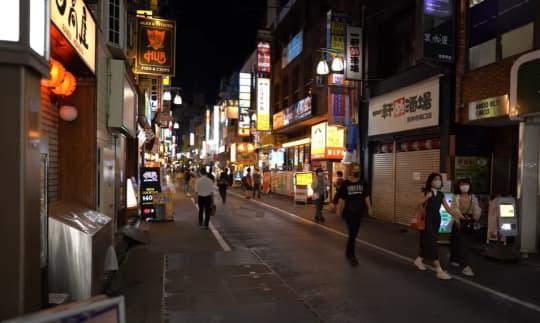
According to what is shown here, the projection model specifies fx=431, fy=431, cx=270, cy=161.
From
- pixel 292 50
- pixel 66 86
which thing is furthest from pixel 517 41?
pixel 292 50

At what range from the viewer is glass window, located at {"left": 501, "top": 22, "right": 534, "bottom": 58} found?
10.9 m

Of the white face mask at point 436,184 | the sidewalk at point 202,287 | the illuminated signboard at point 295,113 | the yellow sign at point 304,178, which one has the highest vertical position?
the illuminated signboard at point 295,113

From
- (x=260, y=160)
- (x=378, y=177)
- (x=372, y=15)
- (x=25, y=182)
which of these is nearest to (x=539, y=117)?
(x=378, y=177)

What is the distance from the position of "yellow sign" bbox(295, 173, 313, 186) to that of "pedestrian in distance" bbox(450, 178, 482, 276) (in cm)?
1324

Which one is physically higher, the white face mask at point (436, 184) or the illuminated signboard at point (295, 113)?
the illuminated signboard at point (295, 113)

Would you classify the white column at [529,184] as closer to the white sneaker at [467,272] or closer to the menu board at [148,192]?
the white sneaker at [467,272]

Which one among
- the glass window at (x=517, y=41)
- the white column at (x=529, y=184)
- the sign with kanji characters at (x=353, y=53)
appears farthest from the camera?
the sign with kanji characters at (x=353, y=53)

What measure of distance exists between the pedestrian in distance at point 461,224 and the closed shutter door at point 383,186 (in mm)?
6672

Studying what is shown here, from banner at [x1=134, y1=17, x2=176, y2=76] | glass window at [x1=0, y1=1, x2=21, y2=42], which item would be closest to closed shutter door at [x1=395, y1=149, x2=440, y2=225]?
banner at [x1=134, y1=17, x2=176, y2=76]

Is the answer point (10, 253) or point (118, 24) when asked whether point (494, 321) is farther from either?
point (118, 24)

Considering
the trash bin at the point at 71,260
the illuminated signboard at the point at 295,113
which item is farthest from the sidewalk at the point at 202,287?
the illuminated signboard at the point at 295,113

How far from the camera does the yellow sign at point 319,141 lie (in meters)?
21.2

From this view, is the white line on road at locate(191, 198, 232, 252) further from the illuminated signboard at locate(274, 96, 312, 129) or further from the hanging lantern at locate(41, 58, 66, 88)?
the illuminated signboard at locate(274, 96, 312, 129)

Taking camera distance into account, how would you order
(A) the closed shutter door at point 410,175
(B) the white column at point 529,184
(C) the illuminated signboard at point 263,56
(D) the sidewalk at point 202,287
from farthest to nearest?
(C) the illuminated signboard at point 263,56 < (A) the closed shutter door at point 410,175 < (B) the white column at point 529,184 < (D) the sidewalk at point 202,287
